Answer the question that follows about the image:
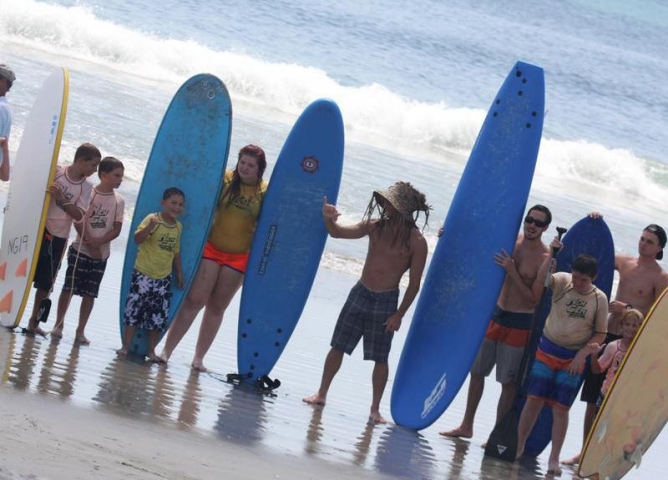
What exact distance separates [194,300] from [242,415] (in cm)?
108

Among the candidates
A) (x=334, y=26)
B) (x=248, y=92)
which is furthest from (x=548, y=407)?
(x=334, y=26)

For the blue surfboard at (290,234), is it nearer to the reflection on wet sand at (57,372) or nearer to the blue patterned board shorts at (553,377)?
the reflection on wet sand at (57,372)

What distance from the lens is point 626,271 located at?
688 cm

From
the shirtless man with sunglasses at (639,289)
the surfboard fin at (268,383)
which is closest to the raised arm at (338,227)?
the surfboard fin at (268,383)

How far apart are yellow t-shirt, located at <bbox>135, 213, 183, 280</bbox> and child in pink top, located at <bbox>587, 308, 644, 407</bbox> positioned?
7.90ft

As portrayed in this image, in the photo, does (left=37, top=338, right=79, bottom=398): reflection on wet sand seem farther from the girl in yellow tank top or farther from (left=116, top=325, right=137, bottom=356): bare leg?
the girl in yellow tank top

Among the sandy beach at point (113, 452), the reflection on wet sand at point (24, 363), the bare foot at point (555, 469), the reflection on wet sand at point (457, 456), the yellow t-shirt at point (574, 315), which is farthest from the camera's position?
the bare foot at point (555, 469)

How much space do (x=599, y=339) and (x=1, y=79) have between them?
3.60 meters

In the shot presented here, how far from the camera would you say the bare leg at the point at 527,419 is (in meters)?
6.53

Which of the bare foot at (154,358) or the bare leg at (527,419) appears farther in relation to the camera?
the bare foot at (154,358)

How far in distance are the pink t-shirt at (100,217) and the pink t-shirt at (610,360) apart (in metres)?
2.83

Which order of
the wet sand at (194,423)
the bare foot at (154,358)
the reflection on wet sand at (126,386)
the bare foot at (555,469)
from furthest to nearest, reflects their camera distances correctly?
the bare foot at (154,358)
the bare foot at (555,469)
the reflection on wet sand at (126,386)
the wet sand at (194,423)

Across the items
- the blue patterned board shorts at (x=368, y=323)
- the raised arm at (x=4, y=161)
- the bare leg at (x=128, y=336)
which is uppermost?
the raised arm at (x=4, y=161)

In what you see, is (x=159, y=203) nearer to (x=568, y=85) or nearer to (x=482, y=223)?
(x=482, y=223)
